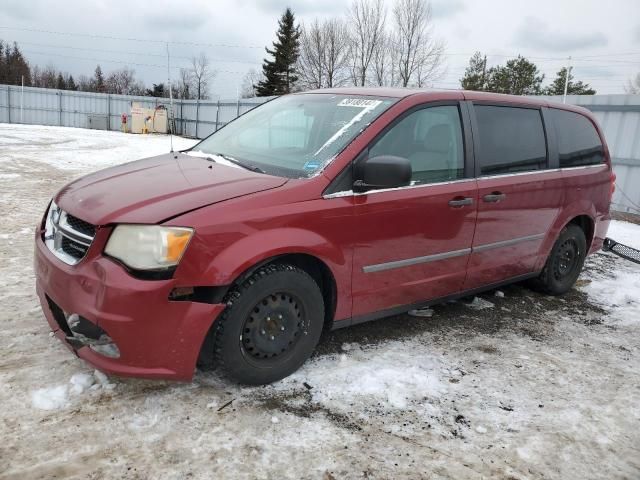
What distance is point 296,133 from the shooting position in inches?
138

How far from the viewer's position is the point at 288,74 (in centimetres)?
4794

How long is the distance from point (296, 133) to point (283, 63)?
47.1 meters

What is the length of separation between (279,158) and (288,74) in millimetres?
47199

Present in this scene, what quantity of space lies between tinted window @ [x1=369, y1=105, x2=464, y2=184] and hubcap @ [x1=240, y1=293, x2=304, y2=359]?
105 cm

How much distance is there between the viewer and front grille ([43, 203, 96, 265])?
259cm

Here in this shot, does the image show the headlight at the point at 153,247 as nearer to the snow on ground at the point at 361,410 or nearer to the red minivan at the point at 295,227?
the red minivan at the point at 295,227

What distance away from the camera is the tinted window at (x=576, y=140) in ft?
14.7

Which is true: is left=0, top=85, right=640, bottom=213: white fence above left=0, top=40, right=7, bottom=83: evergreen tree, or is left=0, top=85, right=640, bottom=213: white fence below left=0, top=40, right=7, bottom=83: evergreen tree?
below

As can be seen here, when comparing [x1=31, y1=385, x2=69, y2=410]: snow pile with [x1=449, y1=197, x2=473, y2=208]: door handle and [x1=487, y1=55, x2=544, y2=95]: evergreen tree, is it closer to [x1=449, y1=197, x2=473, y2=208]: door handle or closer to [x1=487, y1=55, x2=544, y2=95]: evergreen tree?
[x1=449, y1=197, x2=473, y2=208]: door handle

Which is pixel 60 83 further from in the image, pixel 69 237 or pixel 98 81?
pixel 69 237

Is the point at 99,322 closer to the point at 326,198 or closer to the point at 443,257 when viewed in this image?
the point at 326,198

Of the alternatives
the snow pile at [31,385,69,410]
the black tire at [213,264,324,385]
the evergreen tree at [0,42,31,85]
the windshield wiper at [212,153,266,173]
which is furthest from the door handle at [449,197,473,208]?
the evergreen tree at [0,42,31,85]

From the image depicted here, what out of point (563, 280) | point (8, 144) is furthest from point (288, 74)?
point (563, 280)

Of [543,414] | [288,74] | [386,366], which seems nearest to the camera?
[543,414]
